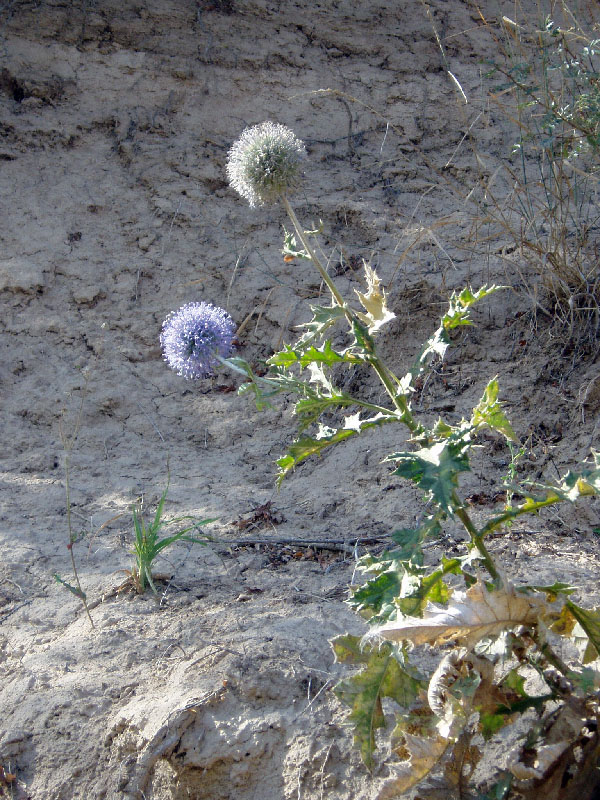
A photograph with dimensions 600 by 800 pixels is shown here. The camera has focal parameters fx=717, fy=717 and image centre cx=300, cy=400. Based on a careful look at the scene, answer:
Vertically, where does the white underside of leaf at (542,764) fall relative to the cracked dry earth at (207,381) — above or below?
above

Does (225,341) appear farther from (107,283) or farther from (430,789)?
(107,283)

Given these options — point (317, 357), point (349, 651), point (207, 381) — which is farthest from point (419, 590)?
point (207, 381)

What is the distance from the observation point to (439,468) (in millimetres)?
1516

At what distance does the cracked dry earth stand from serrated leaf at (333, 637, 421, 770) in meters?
0.06

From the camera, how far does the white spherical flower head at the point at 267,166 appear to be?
241cm

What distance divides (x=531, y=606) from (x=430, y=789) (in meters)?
0.48

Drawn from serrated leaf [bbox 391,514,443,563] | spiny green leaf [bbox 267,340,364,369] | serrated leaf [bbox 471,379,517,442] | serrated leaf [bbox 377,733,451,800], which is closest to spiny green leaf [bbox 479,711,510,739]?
serrated leaf [bbox 377,733,451,800]

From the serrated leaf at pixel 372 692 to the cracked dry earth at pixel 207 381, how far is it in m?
0.06

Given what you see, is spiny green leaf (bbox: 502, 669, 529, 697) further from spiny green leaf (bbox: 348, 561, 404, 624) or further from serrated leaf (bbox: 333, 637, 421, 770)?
spiny green leaf (bbox: 348, 561, 404, 624)

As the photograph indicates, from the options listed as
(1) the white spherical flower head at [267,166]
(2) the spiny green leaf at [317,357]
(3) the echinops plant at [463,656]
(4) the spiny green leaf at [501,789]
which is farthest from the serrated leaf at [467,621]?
(1) the white spherical flower head at [267,166]

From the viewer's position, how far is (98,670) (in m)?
2.23

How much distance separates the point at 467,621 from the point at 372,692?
33 centimetres

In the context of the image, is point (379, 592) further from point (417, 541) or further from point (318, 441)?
point (318, 441)

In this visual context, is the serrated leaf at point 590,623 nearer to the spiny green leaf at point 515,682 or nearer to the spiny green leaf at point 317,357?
the spiny green leaf at point 515,682
